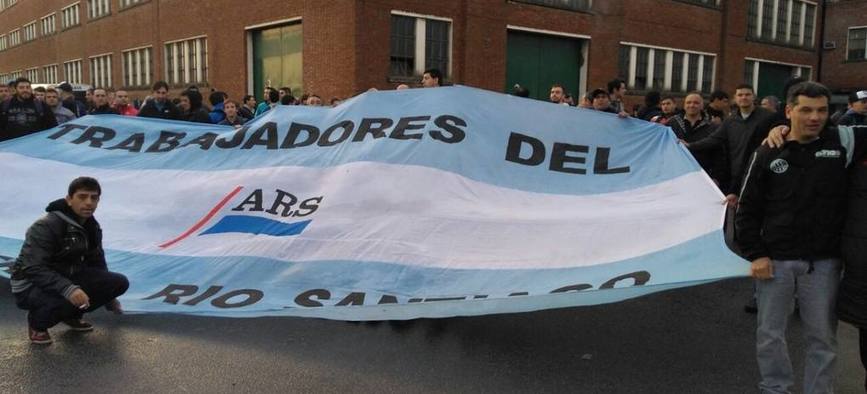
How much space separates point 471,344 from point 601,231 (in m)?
1.28

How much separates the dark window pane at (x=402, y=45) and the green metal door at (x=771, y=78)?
2104 cm

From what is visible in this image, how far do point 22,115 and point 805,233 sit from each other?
9.59 meters

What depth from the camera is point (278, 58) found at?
2161 centimetres

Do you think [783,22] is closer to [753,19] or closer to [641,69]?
[753,19]

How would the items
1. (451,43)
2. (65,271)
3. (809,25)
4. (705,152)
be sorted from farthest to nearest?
(809,25) < (451,43) < (705,152) < (65,271)

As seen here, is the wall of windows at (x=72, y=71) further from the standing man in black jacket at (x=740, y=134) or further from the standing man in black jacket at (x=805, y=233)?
the standing man in black jacket at (x=805, y=233)

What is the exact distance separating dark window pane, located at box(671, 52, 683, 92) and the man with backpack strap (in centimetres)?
2517

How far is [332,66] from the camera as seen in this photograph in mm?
19109

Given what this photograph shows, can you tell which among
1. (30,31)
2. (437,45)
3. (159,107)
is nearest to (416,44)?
(437,45)

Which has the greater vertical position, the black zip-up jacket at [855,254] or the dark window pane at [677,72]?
the dark window pane at [677,72]

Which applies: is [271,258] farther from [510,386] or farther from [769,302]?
[769,302]

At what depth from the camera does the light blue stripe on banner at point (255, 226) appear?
5.52 metres

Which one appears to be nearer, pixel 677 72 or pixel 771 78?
pixel 677 72

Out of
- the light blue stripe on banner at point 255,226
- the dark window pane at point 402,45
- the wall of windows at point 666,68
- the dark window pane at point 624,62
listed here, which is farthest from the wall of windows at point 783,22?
the light blue stripe on banner at point 255,226
